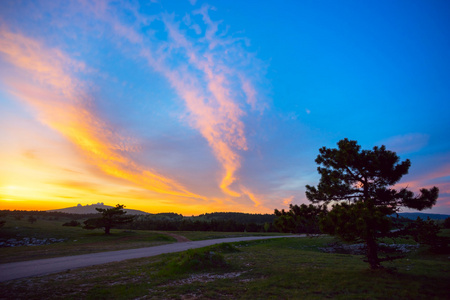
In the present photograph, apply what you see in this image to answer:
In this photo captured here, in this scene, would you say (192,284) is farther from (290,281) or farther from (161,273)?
(290,281)

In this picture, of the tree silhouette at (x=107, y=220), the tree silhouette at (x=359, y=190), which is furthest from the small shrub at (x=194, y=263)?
the tree silhouette at (x=107, y=220)

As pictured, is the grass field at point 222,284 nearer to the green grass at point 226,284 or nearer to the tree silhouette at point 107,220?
the green grass at point 226,284

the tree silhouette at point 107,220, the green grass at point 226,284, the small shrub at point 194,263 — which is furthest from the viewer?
the tree silhouette at point 107,220

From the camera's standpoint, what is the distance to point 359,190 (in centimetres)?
1184

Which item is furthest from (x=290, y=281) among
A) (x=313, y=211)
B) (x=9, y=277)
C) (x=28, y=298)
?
(x=9, y=277)

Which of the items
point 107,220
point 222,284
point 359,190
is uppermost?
point 359,190

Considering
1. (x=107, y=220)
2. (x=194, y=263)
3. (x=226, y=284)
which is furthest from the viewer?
(x=107, y=220)

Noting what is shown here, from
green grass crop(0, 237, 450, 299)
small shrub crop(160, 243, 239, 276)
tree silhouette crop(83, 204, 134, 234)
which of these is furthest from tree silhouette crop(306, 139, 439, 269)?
tree silhouette crop(83, 204, 134, 234)

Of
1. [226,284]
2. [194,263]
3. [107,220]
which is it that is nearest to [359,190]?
[226,284]

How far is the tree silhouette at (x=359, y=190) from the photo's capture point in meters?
9.46

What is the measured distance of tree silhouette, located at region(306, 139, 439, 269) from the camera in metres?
9.46

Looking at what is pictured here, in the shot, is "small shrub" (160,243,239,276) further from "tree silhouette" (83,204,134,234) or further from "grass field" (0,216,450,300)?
"tree silhouette" (83,204,134,234)

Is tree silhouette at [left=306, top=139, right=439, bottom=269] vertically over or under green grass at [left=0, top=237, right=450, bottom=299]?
over

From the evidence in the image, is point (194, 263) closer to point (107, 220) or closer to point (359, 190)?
point (359, 190)
